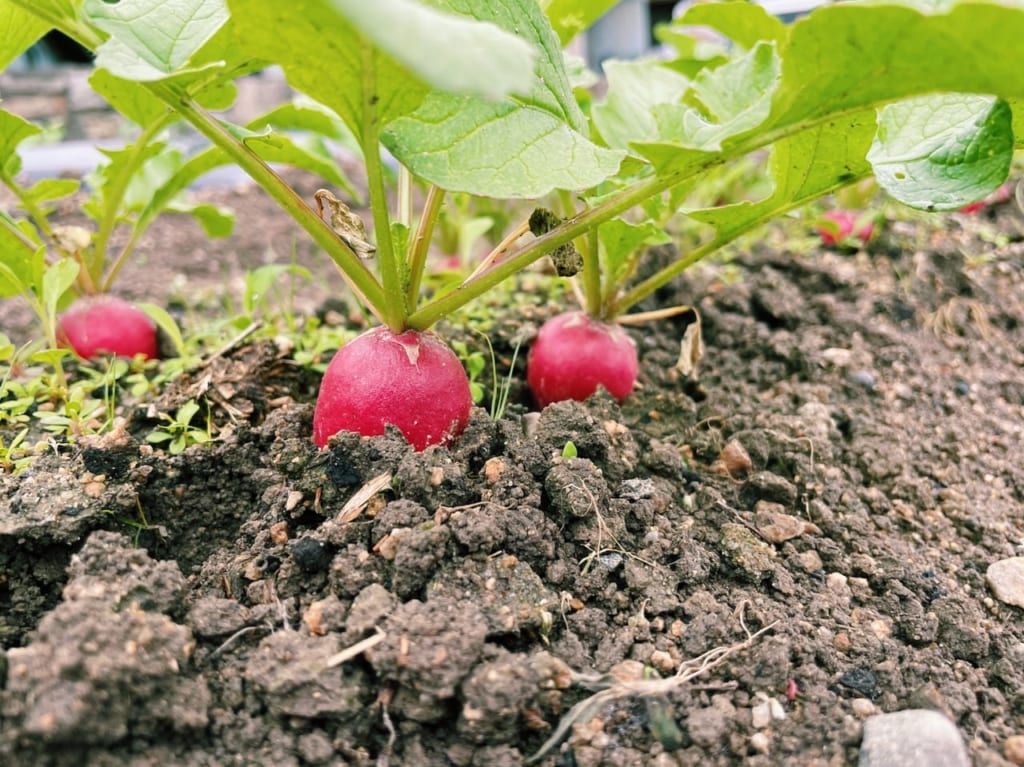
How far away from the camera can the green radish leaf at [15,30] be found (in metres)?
1.41

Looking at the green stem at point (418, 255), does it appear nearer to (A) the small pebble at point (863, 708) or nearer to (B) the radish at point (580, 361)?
(B) the radish at point (580, 361)

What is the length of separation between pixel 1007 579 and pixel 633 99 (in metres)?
1.08

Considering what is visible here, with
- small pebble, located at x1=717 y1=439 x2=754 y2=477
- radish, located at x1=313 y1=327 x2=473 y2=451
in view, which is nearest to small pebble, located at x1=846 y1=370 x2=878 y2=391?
small pebble, located at x1=717 y1=439 x2=754 y2=477

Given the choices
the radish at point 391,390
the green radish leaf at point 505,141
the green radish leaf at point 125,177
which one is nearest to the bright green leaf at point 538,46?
the green radish leaf at point 505,141

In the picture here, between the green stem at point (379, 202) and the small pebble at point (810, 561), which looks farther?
the small pebble at point (810, 561)

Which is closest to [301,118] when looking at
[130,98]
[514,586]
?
[130,98]

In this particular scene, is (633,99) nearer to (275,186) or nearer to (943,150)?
(943,150)

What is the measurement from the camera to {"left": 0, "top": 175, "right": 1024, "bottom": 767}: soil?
0.94 meters

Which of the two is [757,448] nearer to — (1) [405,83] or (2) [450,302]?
(2) [450,302]

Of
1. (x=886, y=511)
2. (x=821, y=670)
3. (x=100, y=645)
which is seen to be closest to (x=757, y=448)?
(x=886, y=511)

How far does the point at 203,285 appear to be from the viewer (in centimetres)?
293

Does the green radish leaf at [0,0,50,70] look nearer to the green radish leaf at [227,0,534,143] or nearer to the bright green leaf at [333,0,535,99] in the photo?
the green radish leaf at [227,0,534,143]

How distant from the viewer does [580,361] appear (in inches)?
62.1

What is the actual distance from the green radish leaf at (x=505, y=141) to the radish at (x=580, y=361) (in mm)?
489
